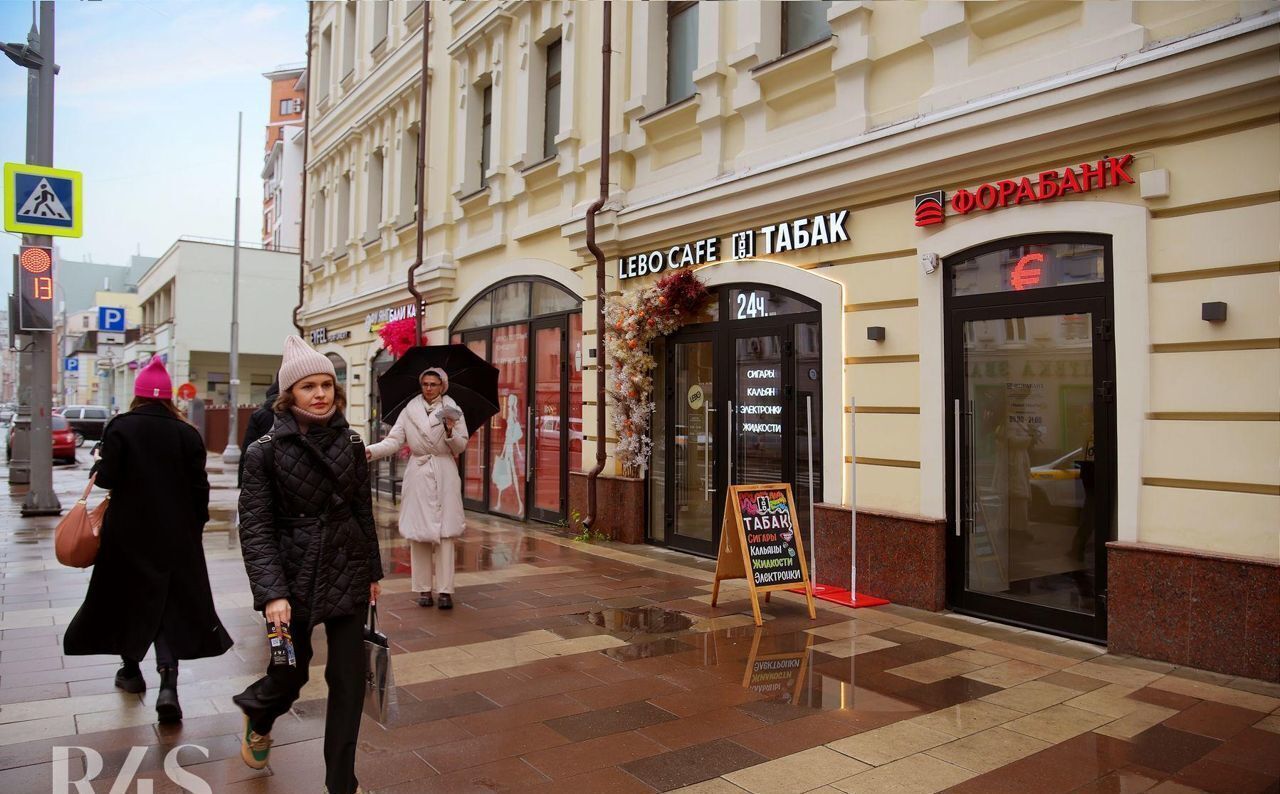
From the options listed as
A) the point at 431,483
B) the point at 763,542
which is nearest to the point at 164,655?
the point at 431,483

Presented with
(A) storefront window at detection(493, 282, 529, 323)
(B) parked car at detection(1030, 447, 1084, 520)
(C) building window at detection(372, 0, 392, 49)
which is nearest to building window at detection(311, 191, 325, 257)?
(C) building window at detection(372, 0, 392, 49)

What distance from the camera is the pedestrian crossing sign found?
12055 millimetres

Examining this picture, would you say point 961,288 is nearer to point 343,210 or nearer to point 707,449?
point 707,449

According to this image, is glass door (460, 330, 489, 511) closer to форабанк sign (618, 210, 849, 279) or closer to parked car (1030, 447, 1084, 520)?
форабанк sign (618, 210, 849, 279)

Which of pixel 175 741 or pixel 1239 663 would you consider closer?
pixel 175 741

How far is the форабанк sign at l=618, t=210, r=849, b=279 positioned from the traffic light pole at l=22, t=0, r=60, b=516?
28.5 feet

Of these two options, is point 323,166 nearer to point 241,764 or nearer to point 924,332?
point 924,332

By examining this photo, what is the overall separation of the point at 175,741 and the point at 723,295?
263 inches

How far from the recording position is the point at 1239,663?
5.37 metres

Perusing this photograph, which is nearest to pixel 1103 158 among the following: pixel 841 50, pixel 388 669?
pixel 841 50

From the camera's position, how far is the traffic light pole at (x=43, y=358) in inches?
502

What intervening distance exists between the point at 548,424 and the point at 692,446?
10.8 feet

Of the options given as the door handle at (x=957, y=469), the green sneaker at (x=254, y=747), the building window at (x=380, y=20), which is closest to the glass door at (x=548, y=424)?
the door handle at (x=957, y=469)

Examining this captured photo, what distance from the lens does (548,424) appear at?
41.7 feet
